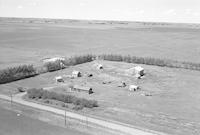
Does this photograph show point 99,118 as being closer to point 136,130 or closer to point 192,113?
point 136,130

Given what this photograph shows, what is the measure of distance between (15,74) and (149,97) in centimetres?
1585

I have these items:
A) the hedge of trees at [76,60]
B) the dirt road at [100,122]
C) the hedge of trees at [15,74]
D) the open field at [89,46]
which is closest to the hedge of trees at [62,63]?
the hedge of trees at [76,60]

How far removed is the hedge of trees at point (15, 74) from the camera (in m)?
28.8

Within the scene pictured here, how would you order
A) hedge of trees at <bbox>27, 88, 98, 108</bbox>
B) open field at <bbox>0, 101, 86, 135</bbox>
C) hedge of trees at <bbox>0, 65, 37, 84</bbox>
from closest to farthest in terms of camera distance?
open field at <bbox>0, 101, 86, 135</bbox> → hedge of trees at <bbox>27, 88, 98, 108</bbox> → hedge of trees at <bbox>0, 65, 37, 84</bbox>

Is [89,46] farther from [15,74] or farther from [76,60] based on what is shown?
[15,74]

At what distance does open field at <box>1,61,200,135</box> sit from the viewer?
59.1 feet

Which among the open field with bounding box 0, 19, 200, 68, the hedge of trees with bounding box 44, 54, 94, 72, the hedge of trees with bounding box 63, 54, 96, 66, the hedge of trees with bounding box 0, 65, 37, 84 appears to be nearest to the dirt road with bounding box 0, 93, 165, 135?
the hedge of trees with bounding box 0, 65, 37, 84

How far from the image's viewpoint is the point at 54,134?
54.2ft

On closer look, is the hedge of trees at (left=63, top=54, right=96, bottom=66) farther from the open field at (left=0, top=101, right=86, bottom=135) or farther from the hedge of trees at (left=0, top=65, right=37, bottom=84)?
the open field at (left=0, top=101, right=86, bottom=135)

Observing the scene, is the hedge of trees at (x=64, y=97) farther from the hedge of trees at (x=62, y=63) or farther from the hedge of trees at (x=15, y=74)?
the hedge of trees at (x=62, y=63)

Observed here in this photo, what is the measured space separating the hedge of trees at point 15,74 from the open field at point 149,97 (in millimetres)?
920

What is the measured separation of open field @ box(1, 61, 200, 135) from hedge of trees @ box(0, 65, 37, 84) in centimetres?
92

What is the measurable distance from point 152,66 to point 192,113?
18295 mm

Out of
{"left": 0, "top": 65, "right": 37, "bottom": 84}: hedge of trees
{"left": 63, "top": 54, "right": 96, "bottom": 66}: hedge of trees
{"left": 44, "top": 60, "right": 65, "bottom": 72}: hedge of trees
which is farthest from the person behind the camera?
{"left": 63, "top": 54, "right": 96, "bottom": 66}: hedge of trees
